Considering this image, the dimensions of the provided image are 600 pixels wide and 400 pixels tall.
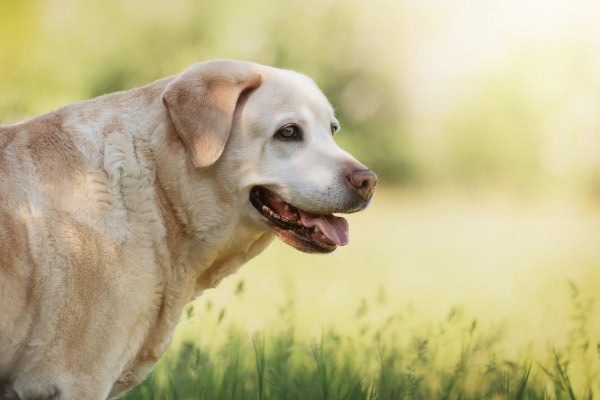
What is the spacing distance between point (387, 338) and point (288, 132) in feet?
6.06

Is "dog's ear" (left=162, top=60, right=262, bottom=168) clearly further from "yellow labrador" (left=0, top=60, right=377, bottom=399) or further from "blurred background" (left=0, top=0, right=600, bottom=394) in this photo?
"blurred background" (left=0, top=0, right=600, bottom=394)

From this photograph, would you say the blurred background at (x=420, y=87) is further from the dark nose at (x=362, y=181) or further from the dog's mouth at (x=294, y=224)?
the dark nose at (x=362, y=181)

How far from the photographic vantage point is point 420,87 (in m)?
11.4

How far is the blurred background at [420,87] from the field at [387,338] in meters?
0.76

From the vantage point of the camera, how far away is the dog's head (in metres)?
3.64

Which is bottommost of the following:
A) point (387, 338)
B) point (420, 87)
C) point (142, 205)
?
point (420, 87)

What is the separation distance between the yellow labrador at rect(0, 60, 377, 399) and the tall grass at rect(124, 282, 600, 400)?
39.9 inches

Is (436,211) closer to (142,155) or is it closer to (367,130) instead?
(367,130)

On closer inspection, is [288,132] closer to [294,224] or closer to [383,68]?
[294,224]

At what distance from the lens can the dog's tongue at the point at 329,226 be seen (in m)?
3.74

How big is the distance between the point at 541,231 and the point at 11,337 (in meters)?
6.63

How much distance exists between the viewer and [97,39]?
1048 centimetres

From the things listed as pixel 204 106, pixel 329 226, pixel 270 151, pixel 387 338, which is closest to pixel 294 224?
pixel 329 226

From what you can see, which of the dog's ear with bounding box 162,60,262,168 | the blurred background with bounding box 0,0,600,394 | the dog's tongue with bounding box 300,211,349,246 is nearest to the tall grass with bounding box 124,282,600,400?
the dog's tongue with bounding box 300,211,349,246
